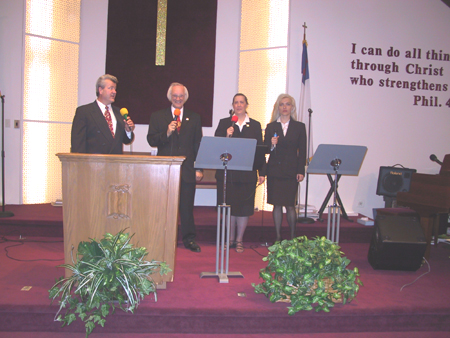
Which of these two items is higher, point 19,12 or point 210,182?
point 19,12

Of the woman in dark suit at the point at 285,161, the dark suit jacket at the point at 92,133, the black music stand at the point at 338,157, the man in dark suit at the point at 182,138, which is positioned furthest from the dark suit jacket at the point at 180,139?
the black music stand at the point at 338,157

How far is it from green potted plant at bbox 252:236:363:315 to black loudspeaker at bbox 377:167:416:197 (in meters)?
3.32

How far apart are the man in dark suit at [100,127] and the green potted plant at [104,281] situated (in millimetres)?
1115

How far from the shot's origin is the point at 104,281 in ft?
7.99

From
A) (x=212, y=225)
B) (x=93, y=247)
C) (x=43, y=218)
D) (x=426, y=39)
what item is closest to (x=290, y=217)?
(x=212, y=225)

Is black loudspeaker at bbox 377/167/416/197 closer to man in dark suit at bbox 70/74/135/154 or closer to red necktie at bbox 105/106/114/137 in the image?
man in dark suit at bbox 70/74/135/154

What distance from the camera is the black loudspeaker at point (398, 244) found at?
11.7ft

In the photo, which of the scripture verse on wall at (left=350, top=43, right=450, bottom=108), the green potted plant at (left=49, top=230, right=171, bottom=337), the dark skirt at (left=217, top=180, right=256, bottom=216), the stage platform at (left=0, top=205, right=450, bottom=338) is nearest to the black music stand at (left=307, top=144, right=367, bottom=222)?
the dark skirt at (left=217, top=180, right=256, bottom=216)

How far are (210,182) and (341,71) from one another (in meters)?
2.75

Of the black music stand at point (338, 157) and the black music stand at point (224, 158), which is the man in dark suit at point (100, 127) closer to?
the black music stand at point (224, 158)

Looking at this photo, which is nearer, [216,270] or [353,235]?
[216,270]

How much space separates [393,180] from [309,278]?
3.67m

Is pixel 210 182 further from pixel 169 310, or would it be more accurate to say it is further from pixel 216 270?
pixel 169 310

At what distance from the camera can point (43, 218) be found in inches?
183
